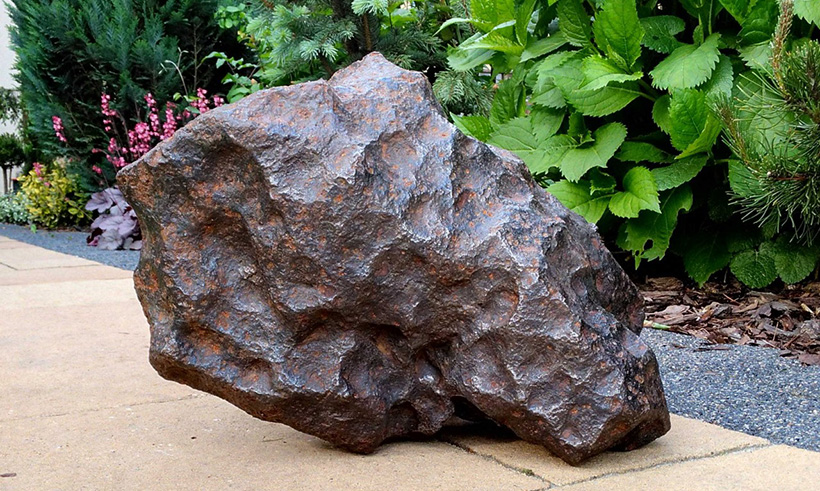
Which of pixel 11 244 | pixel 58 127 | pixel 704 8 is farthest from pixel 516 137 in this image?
pixel 11 244

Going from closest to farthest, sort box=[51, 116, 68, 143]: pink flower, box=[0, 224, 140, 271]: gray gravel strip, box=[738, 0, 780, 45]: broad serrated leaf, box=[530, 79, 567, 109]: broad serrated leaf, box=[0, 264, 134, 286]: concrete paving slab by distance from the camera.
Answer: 1. box=[738, 0, 780, 45]: broad serrated leaf
2. box=[530, 79, 567, 109]: broad serrated leaf
3. box=[0, 264, 134, 286]: concrete paving slab
4. box=[0, 224, 140, 271]: gray gravel strip
5. box=[51, 116, 68, 143]: pink flower

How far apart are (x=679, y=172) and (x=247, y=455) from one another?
279 cm

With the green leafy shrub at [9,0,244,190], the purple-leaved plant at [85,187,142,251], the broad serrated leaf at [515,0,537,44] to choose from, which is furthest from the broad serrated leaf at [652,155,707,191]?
the green leafy shrub at [9,0,244,190]

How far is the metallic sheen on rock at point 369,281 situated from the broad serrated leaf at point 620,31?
6.75 feet

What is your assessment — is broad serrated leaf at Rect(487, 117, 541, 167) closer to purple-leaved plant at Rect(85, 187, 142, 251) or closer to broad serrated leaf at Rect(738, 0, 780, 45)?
broad serrated leaf at Rect(738, 0, 780, 45)

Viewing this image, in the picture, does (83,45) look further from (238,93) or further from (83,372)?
(83,372)

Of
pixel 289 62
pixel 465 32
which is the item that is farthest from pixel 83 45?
pixel 465 32

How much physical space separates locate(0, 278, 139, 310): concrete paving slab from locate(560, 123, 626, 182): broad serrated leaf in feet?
8.72

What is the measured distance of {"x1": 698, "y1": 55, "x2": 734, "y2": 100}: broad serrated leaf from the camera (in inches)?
163

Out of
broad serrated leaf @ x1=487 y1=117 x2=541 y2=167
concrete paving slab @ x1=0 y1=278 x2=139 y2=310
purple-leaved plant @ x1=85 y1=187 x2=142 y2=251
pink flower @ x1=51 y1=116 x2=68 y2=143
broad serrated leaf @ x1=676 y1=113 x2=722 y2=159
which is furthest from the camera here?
pink flower @ x1=51 y1=116 x2=68 y2=143

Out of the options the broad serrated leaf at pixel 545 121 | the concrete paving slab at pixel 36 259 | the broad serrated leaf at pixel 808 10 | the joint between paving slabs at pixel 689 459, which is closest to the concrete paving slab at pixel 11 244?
the concrete paving slab at pixel 36 259

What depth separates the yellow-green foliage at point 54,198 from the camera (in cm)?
909

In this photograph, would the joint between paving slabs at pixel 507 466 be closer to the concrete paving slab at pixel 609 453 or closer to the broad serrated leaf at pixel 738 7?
the concrete paving slab at pixel 609 453

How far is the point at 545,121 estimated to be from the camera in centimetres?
479
